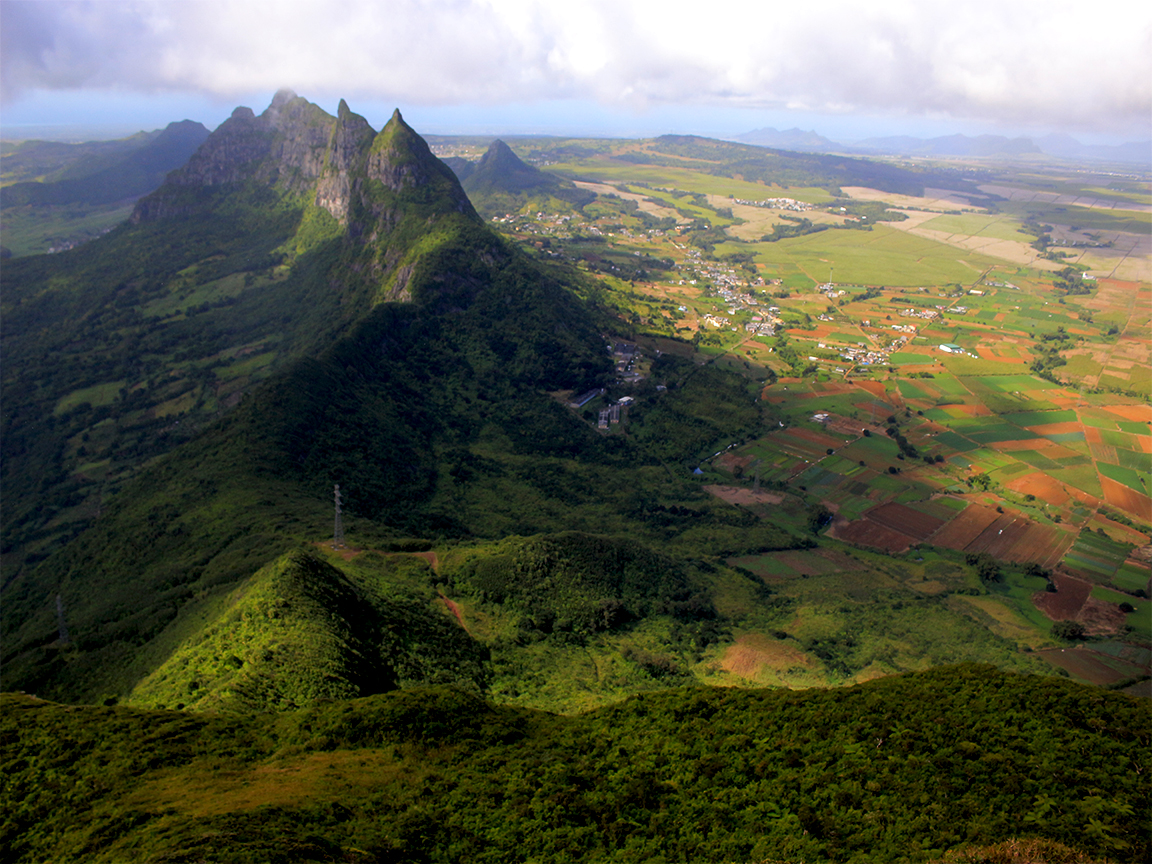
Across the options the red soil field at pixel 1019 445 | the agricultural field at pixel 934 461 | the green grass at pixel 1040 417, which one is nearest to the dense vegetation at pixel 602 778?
the agricultural field at pixel 934 461

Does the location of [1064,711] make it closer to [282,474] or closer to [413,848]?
[413,848]

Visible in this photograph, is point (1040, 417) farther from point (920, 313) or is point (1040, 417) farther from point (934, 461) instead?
point (920, 313)

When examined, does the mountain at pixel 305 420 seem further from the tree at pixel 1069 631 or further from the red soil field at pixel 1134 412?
the red soil field at pixel 1134 412

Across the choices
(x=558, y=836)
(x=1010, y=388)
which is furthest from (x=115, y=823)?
(x=1010, y=388)

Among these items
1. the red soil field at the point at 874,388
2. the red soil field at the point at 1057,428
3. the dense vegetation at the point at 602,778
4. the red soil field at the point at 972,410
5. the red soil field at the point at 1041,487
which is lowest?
the red soil field at the point at 1041,487

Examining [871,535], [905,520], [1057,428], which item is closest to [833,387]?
[1057,428]

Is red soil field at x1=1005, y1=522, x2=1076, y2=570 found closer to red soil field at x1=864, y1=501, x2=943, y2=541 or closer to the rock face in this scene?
red soil field at x1=864, y1=501, x2=943, y2=541
